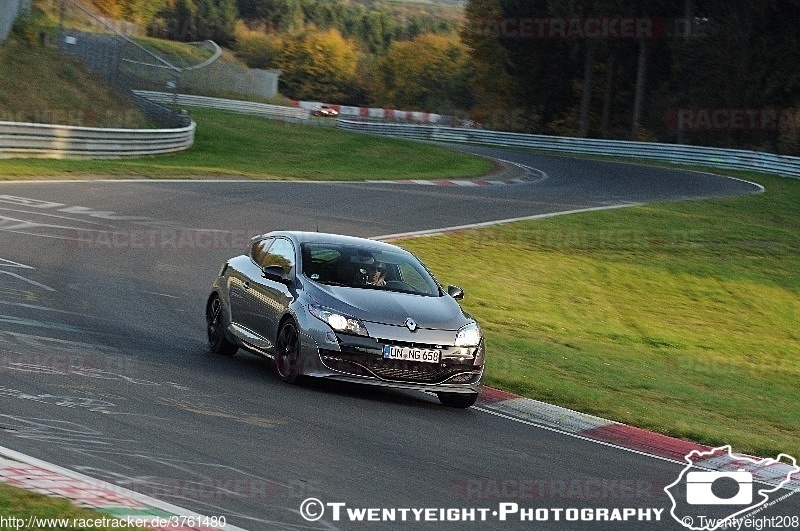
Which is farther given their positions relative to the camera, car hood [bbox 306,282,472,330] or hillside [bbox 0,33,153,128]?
hillside [bbox 0,33,153,128]

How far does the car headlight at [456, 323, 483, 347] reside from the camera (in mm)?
11836

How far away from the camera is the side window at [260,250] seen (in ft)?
44.8

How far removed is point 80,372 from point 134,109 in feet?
111

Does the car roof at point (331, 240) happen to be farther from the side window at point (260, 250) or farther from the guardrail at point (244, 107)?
the guardrail at point (244, 107)

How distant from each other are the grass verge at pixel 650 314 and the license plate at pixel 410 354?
60.5 inches

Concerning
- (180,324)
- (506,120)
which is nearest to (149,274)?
(180,324)

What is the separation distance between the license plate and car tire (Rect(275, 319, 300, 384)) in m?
0.84

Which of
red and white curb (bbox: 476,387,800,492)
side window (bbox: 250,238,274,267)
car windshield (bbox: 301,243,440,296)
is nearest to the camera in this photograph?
red and white curb (bbox: 476,387,800,492)

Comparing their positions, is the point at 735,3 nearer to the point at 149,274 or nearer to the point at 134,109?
the point at 134,109

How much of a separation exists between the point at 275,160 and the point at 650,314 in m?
24.6

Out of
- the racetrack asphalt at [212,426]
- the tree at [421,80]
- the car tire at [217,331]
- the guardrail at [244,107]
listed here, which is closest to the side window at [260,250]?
the car tire at [217,331]

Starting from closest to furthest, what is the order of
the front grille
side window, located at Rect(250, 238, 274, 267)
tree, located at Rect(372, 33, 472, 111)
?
the front grille < side window, located at Rect(250, 238, 274, 267) < tree, located at Rect(372, 33, 472, 111)

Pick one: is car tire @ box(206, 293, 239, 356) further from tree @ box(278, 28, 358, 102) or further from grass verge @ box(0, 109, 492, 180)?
tree @ box(278, 28, 358, 102)

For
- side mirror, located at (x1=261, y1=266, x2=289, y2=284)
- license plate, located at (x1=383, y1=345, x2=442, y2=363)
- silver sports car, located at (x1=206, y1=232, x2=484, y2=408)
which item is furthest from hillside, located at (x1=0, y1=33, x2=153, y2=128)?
license plate, located at (x1=383, y1=345, x2=442, y2=363)
